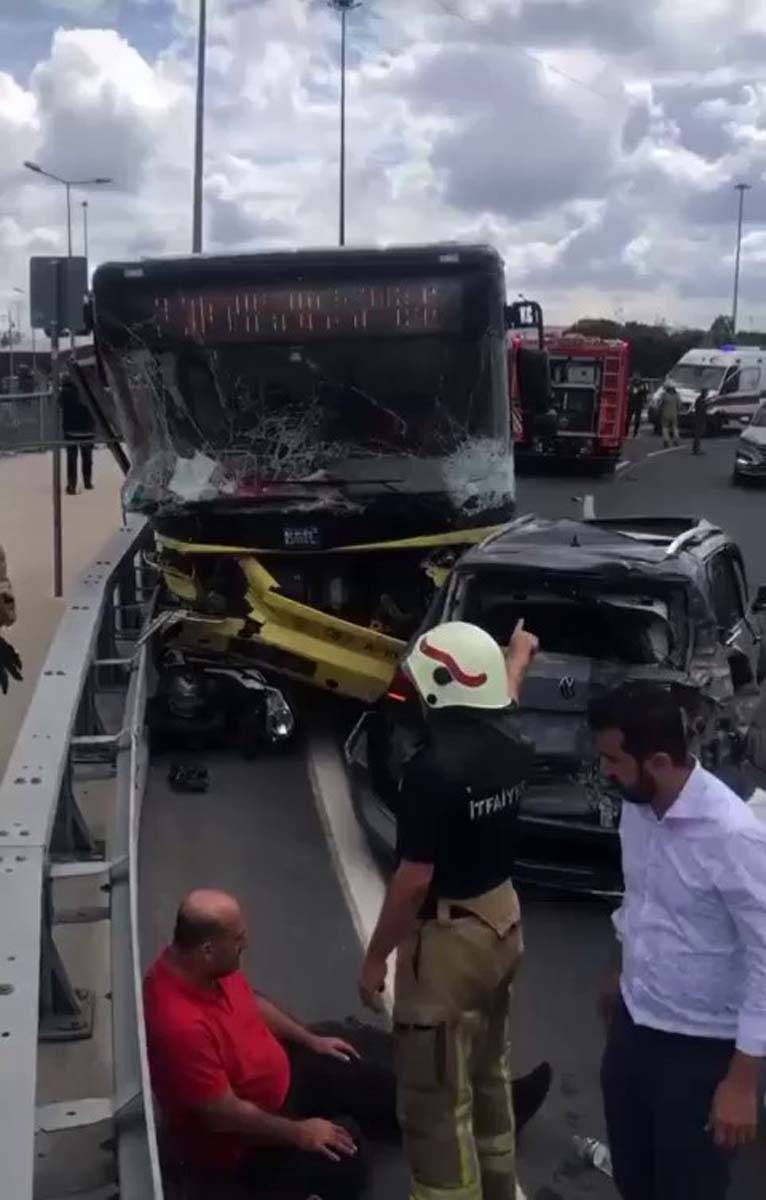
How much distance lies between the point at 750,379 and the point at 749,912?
4259cm

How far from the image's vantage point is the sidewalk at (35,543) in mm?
11672

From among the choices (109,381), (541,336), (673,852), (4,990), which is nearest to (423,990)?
(673,852)

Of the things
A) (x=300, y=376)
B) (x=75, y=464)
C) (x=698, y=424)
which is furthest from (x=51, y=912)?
(x=698, y=424)

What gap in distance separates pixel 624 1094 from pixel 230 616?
6.29 meters

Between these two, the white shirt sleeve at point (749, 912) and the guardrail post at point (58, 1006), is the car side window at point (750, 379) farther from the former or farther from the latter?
the white shirt sleeve at point (749, 912)

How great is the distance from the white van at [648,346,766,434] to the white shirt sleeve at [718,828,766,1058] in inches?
1525

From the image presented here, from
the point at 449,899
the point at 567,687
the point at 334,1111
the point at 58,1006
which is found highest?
the point at 449,899

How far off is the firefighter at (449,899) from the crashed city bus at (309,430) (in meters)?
5.43

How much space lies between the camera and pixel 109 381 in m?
10.3

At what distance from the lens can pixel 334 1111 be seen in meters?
4.76

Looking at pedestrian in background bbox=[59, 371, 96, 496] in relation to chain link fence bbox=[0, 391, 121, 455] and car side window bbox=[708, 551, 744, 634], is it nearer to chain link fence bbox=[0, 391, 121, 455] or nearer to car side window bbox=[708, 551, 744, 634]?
chain link fence bbox=[0, 391, 121, 455]

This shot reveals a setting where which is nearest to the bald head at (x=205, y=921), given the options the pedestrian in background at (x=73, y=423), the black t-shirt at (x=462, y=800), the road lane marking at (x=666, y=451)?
the black t-shirt at (x=462, y=800)

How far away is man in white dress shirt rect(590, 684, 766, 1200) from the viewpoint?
11.7 feet

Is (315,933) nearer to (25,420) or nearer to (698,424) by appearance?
(25,420)
